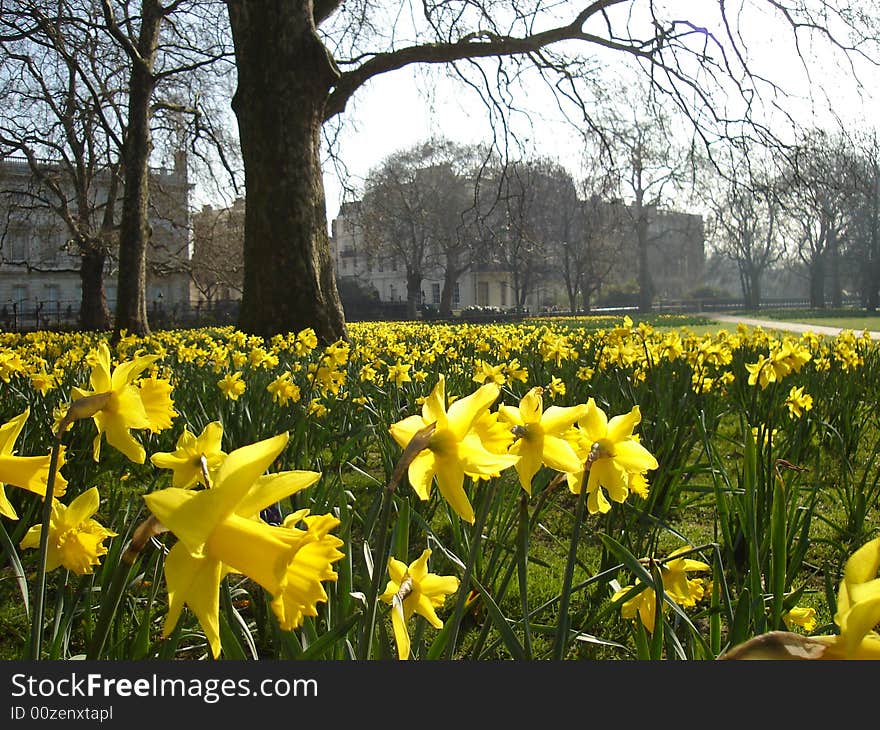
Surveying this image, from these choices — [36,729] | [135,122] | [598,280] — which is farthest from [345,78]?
[598,280]

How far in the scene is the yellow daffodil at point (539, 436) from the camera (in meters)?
1.01

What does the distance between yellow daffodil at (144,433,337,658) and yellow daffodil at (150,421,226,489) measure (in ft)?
0.83

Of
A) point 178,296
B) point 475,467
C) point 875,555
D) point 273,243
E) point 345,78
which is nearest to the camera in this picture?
point 875,555

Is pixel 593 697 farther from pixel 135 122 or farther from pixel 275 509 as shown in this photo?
pixel 135 122

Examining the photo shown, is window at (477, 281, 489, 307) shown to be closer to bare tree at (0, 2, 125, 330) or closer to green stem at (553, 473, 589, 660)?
bare tree at (0, 2, 125, 330)

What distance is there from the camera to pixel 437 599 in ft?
3.64

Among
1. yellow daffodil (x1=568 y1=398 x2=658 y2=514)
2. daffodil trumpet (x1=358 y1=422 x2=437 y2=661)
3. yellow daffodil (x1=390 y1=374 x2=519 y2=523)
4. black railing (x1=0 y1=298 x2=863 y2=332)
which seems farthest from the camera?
black railing (x1=0 y1=298 x2=863 y2=332)

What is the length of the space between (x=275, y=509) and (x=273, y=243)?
681 cm

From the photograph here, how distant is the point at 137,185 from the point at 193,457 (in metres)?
11.5

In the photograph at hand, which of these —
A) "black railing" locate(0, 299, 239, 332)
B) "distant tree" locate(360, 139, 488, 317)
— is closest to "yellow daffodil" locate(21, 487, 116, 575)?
"black railing" locate(0, 299, 239, 332)

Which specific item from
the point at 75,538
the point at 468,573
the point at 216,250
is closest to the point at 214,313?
the point at 216,250

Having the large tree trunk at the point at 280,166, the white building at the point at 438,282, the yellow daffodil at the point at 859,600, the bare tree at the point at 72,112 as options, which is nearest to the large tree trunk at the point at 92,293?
the bare tree at the point at 72,112

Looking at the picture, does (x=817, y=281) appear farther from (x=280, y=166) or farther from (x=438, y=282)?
(x=280, y=166)

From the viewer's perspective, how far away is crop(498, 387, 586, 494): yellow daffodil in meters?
1.01
